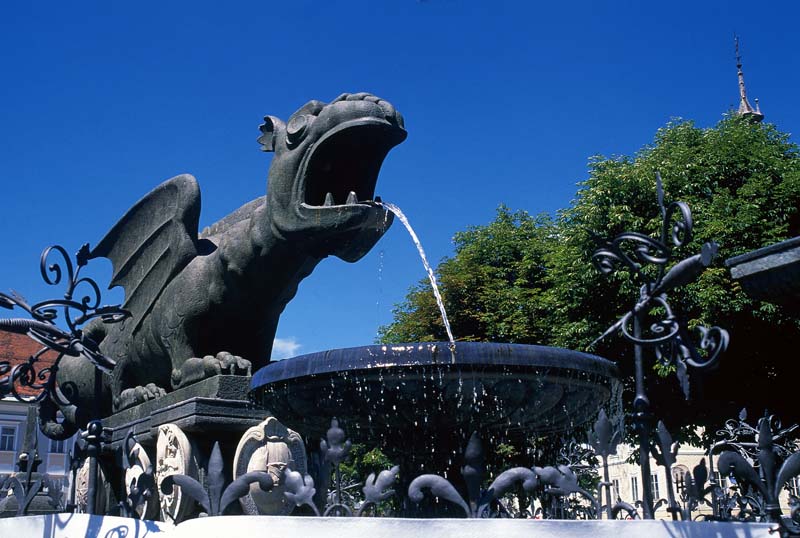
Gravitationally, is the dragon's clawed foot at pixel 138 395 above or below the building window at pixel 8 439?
below

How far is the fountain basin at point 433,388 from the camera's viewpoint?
4.87 m

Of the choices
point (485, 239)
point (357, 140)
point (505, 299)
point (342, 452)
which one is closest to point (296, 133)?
point (357, 140)

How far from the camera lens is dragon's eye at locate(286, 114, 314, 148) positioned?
22.5 feet

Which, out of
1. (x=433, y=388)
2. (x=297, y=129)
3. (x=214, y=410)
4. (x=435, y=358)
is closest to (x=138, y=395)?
(x=214, y=410)

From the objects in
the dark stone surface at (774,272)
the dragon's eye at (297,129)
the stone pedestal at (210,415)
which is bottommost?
the stone pedestal at (210,415)

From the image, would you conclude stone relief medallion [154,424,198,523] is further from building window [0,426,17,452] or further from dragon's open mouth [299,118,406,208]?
building window [0,426,17,452]

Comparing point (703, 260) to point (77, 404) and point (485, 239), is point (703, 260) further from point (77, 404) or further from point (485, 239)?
point (485, 239)

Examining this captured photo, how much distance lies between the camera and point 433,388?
5047mm

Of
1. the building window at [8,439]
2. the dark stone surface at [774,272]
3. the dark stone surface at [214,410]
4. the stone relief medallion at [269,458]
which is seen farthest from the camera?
the building window at [8,439]

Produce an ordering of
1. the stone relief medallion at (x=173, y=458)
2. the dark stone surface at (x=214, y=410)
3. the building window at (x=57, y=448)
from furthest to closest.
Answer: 1. the building window at (x=57, y=448)
2. the dark stone surface at (x=214, y=410)
3. the stone relief medallion at (x=173, y=458)

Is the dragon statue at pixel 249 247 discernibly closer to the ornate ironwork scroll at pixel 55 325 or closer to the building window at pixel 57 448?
the ornate ironwork scroll at pixel 55 325

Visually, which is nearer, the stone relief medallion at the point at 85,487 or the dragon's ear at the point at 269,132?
the dragon's ear at the point at 269,132

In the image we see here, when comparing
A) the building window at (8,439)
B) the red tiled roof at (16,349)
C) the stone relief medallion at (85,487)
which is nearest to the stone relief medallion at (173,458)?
the stone relief medallion at (85,487)

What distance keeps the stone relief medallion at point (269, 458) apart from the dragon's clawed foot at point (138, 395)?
1.60 meters
